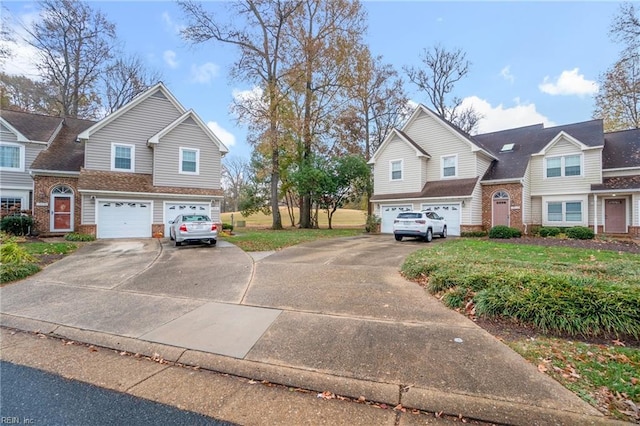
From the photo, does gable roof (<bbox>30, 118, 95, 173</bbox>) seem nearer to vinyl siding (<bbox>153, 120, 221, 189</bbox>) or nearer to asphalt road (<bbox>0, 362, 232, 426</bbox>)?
vinyl siding (<bbox>153, 120, 221, 189</bbox>)

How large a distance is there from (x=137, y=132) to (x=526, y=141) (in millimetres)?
26273

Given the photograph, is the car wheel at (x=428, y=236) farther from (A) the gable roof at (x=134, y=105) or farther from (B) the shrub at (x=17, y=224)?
(B) the shrub at (x=17, y=224)

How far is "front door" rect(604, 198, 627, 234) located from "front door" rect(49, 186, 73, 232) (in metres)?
31.9

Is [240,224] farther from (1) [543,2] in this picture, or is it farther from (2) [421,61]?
(1) [543,2]

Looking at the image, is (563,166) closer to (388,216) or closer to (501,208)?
(501,208)

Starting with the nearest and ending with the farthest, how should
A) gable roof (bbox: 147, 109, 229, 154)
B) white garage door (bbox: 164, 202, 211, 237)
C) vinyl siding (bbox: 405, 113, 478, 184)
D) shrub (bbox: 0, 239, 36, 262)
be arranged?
shrub (bbox: 0, 239, 36, 262) → gable roof (bbox: 147, 109, 229, 154) → white garage door (bbox: 164, 202, 211, 237) → vinyl siding (bbox: 405, 113, 478, 184)

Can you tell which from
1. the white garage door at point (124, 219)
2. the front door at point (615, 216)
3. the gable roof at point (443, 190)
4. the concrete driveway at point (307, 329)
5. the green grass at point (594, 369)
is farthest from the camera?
the gable roof at point (443, 190)

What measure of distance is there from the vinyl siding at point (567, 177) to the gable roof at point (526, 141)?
0.49 m

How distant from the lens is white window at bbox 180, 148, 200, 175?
1806cm

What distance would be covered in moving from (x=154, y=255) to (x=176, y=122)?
10217mm

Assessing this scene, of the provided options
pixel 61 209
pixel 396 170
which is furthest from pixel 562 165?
pixel 61 209

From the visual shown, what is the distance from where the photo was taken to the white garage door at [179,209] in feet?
56.3

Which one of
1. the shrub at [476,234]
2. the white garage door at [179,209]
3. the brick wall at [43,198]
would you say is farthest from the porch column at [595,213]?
the brick wall at [43,198]

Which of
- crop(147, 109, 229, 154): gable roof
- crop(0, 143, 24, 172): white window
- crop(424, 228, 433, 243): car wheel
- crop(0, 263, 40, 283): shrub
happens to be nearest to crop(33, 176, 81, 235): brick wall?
crop(0, 143, 24, 172): white window
